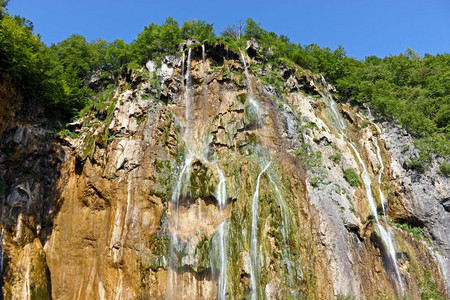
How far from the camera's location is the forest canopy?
19394mm

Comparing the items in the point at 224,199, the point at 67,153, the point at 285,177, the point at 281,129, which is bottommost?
the point at 224,199

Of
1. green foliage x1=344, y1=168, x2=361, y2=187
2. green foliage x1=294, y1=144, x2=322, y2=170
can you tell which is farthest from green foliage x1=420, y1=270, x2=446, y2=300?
green foliage x1=294, y1=144, x2=322, y2=170

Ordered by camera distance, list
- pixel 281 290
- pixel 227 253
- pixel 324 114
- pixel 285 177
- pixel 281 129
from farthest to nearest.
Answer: pixel 324 114 → pixel 281 129 → pixel 285 177 → pixel 227 253 → pixel 281 290

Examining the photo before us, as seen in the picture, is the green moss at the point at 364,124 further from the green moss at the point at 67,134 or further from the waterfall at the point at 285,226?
the green moss at the point at 67,134

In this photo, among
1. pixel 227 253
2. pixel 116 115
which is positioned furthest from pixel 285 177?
pixel 116 115

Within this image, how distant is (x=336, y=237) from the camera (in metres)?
15.4

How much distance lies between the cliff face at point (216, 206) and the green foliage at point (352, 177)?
0.08 m

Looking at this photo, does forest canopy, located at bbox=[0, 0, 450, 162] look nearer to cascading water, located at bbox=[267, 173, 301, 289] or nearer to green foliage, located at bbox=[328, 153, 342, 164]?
green foliage, located at bbox=[328, 153, 342, 164]

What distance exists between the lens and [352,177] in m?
18.2

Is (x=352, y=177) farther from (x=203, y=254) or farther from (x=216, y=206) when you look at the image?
(x=203, y=254)

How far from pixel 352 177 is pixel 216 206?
8.45 m

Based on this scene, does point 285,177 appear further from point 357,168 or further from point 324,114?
point 324,114

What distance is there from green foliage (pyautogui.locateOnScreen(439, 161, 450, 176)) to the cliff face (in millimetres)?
1030

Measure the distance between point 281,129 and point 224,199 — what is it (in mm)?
6852
